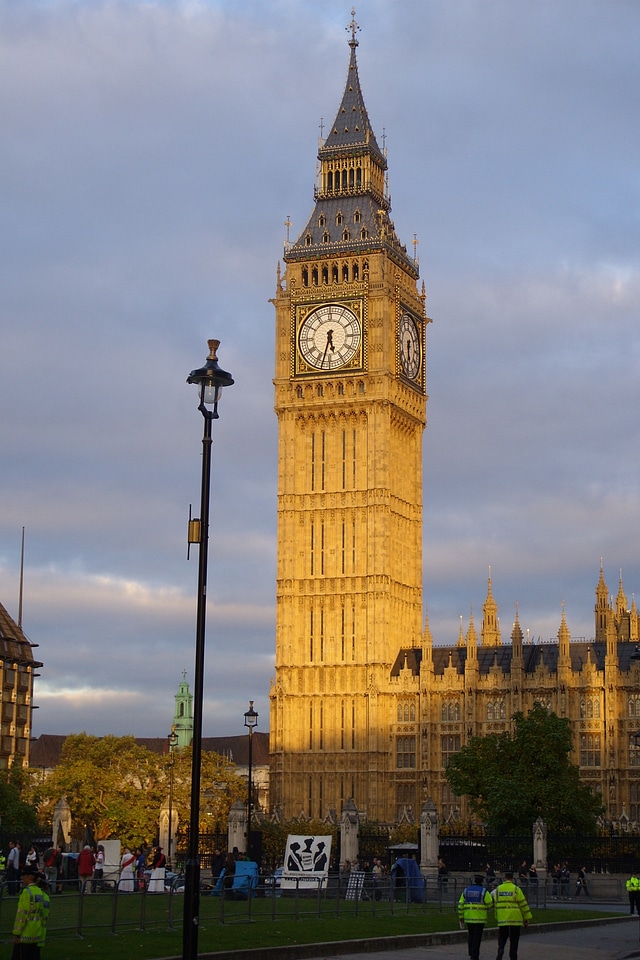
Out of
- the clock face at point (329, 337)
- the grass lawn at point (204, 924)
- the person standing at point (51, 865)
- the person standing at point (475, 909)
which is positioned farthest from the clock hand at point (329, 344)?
the person standing at point (475, 909)

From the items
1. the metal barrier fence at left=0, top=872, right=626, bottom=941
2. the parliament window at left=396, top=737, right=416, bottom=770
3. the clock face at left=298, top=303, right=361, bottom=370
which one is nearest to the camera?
the metal barrier fence at left=0, top=872, right=626, bottom=941

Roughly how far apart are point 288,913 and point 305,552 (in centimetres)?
6532

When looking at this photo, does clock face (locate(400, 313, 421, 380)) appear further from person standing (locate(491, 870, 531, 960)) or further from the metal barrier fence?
person standing (locate(491, 870, 531, 960))

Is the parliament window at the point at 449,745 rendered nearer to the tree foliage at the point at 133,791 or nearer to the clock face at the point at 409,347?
the tree foliage at the point at 133,791

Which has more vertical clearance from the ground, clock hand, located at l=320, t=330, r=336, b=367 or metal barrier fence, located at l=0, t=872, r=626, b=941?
clock hand, located at l=320, t=330, r=336, b=367

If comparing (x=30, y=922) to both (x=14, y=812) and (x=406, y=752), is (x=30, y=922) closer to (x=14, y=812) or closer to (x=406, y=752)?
(x=14, y=812)

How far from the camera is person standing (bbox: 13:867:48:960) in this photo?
2131cm

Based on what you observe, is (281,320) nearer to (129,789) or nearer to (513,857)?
(129,789)

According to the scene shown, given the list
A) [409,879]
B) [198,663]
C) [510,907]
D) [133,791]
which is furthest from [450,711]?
[198,663]

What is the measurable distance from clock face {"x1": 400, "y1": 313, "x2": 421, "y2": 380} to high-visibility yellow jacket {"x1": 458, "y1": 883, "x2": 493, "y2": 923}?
77006 mm

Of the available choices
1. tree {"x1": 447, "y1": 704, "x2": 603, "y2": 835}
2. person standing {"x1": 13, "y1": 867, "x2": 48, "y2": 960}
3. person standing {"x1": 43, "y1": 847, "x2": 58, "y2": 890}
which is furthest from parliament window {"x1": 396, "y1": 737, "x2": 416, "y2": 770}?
person standing {"x1": 13, "y1": 867, "x2": 48, "y2": 960}

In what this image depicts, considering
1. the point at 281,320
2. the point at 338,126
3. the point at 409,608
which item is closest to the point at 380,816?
the point at 409,608

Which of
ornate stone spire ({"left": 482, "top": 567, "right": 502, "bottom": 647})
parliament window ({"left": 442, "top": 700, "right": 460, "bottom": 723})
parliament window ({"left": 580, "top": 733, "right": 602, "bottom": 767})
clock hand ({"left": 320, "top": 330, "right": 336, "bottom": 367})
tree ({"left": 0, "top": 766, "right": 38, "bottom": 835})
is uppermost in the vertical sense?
clock hand ({"left": 320, "top": 330, "right": 336, "bottom": 367})

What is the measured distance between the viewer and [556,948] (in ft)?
102
